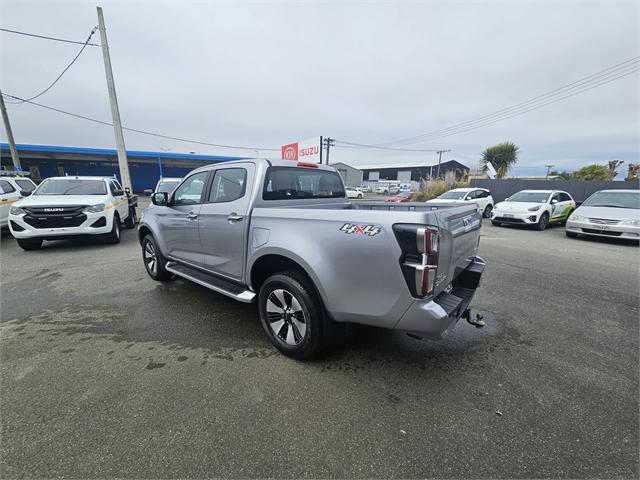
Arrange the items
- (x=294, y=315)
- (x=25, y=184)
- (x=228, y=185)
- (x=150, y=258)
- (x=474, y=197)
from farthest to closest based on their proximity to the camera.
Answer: (x=474, y=197)
(x=25, y=184)
(x=150, y=258)
(x=228, y=185)
(x=294, y=315)

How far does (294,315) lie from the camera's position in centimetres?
268

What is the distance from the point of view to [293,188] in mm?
3490

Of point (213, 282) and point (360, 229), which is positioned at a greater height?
point (360, 229)

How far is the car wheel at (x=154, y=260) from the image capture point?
4527mm

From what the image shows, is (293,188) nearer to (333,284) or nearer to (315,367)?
(333,284)

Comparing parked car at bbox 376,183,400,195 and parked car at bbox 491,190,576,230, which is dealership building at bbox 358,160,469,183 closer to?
parked car at bbox 376,183,400,195

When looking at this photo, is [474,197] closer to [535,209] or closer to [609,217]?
[535,209]

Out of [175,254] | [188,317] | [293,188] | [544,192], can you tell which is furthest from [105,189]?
[544,192]

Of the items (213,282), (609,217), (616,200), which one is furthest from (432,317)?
(616,200)

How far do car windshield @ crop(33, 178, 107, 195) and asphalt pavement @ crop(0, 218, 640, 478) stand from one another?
4.45m

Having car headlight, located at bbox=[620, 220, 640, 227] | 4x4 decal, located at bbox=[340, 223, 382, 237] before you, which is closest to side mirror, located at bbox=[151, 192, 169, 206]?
4x4 decal, located at bbox=[340, 223, 382, 237]

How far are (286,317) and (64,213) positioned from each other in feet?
21.7

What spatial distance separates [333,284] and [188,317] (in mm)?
2203

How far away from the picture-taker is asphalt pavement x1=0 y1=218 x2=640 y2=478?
1.75 metres
